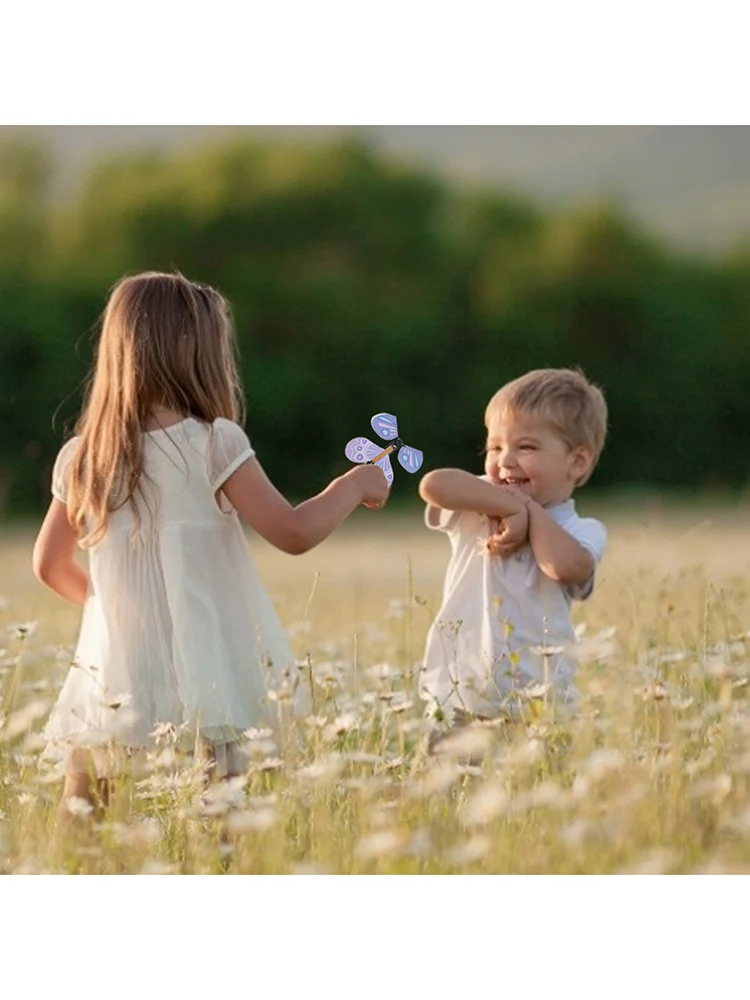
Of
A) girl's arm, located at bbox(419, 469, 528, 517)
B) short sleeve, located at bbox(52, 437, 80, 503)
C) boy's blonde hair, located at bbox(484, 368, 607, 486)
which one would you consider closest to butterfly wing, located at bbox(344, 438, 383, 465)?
girl's arm, located at bbox(419, 469, 528, 517)

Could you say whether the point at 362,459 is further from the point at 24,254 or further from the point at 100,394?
the point at 24,254

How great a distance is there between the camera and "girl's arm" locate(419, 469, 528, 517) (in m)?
3.35

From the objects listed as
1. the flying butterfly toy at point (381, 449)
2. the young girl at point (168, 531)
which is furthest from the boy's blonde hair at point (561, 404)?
the young girl at point (168, 531)

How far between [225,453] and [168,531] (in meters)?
0.22

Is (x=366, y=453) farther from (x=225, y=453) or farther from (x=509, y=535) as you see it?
(x=509, y=535)

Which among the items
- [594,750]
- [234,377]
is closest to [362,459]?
[234,377]

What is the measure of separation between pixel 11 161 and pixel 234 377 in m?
7.73

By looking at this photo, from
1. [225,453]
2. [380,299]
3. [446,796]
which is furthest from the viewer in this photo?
[380,299]

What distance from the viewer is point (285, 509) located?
3.03m

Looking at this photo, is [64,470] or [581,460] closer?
[64,470]

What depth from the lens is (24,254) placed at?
41.9 feet

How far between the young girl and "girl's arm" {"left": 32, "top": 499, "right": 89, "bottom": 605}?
5 cm

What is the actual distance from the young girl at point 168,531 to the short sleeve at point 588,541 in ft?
1.70

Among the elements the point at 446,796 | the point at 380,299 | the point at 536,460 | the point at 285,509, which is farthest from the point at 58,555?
the point at 380,299
